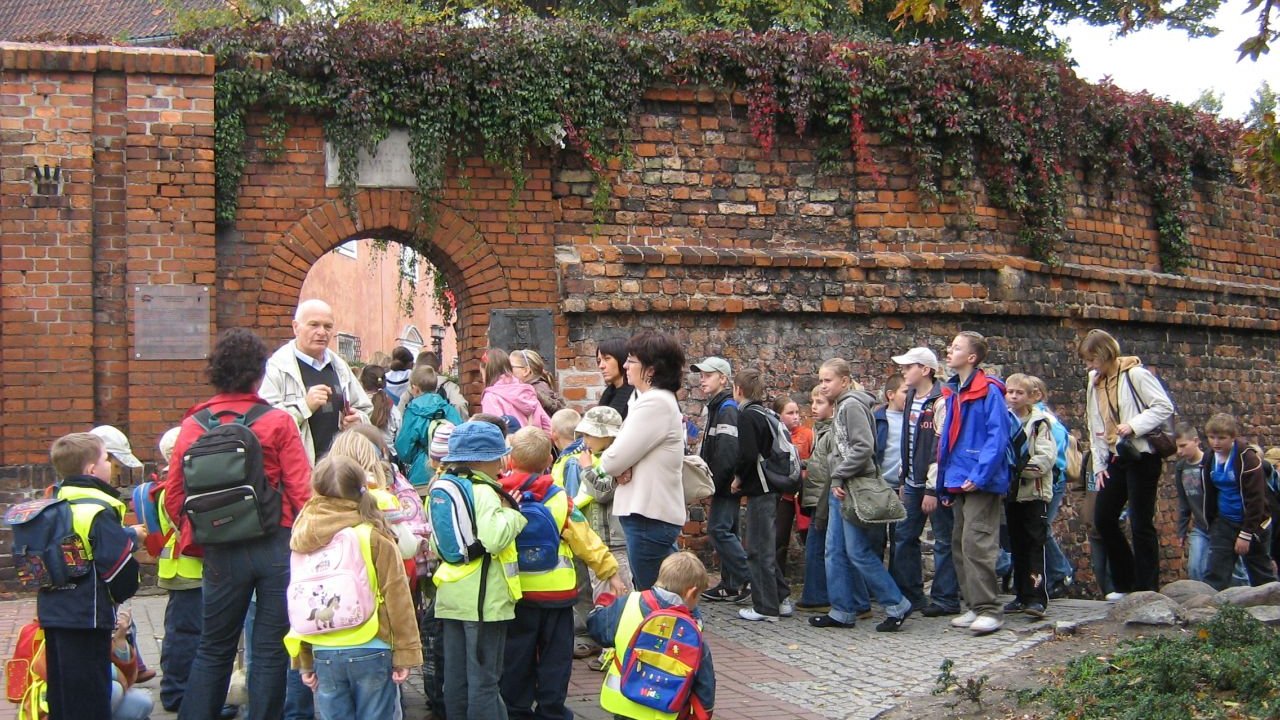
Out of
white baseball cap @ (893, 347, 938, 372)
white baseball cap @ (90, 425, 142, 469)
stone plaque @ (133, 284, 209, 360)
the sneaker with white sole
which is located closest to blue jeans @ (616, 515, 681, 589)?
the sneaker with white sole

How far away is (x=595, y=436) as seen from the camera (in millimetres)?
7340

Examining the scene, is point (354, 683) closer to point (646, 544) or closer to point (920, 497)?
point (646, 544)

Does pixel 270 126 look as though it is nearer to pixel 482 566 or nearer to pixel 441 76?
pixel 441 76

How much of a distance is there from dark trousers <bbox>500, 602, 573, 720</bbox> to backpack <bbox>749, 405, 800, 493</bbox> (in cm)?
279

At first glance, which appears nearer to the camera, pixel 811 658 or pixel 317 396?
pixel 317 396

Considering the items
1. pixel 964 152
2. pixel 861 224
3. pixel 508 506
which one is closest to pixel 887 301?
pixel 861 224

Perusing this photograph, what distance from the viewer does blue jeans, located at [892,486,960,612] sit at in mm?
8812

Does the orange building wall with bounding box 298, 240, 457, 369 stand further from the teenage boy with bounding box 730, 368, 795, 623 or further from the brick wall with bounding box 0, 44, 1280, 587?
the teenage boy with bounding box 730, 368, 795, 623

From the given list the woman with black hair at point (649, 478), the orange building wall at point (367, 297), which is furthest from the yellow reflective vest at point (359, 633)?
the orange building wall at point (367, 297)

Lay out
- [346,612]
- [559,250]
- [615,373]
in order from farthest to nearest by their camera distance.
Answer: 1. [559,250]
2. [615,373]
3. [346,612]

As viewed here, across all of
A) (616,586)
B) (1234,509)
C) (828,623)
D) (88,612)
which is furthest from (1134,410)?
(88,612)

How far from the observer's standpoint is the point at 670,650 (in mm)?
5469

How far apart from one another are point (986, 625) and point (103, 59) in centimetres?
764

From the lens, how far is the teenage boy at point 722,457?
333 inches
